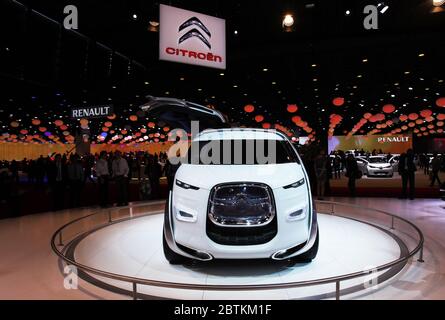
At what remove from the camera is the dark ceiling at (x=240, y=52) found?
9.21 m

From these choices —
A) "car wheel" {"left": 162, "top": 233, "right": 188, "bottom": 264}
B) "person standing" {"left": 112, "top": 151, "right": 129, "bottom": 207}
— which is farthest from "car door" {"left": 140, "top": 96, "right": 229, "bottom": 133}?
"car wheel" {"left": 162, "top": 233, "right": 188, "bottom": 264}

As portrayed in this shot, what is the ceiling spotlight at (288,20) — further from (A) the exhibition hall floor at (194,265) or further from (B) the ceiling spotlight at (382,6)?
(A) the exhibition hall floor at (194,265)

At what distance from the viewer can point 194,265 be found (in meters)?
4.00

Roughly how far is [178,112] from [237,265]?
Result: 428 centimetres

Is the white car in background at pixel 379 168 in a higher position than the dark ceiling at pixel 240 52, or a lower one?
lower

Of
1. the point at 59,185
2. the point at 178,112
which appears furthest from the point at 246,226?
the point at 59,185

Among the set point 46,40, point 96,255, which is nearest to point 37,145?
point 46,40

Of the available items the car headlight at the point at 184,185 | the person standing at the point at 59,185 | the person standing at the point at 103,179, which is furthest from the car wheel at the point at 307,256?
the person standing at the point at 59,185

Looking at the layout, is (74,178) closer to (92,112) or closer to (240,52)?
(92,112)

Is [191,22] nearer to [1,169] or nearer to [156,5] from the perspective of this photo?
[156,5]

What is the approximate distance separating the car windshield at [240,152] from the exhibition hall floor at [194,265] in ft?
3.98

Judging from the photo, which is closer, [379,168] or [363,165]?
[379,168]

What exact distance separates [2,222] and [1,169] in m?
1.93

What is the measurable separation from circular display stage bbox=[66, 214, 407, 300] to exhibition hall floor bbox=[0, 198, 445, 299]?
0.01 metres
